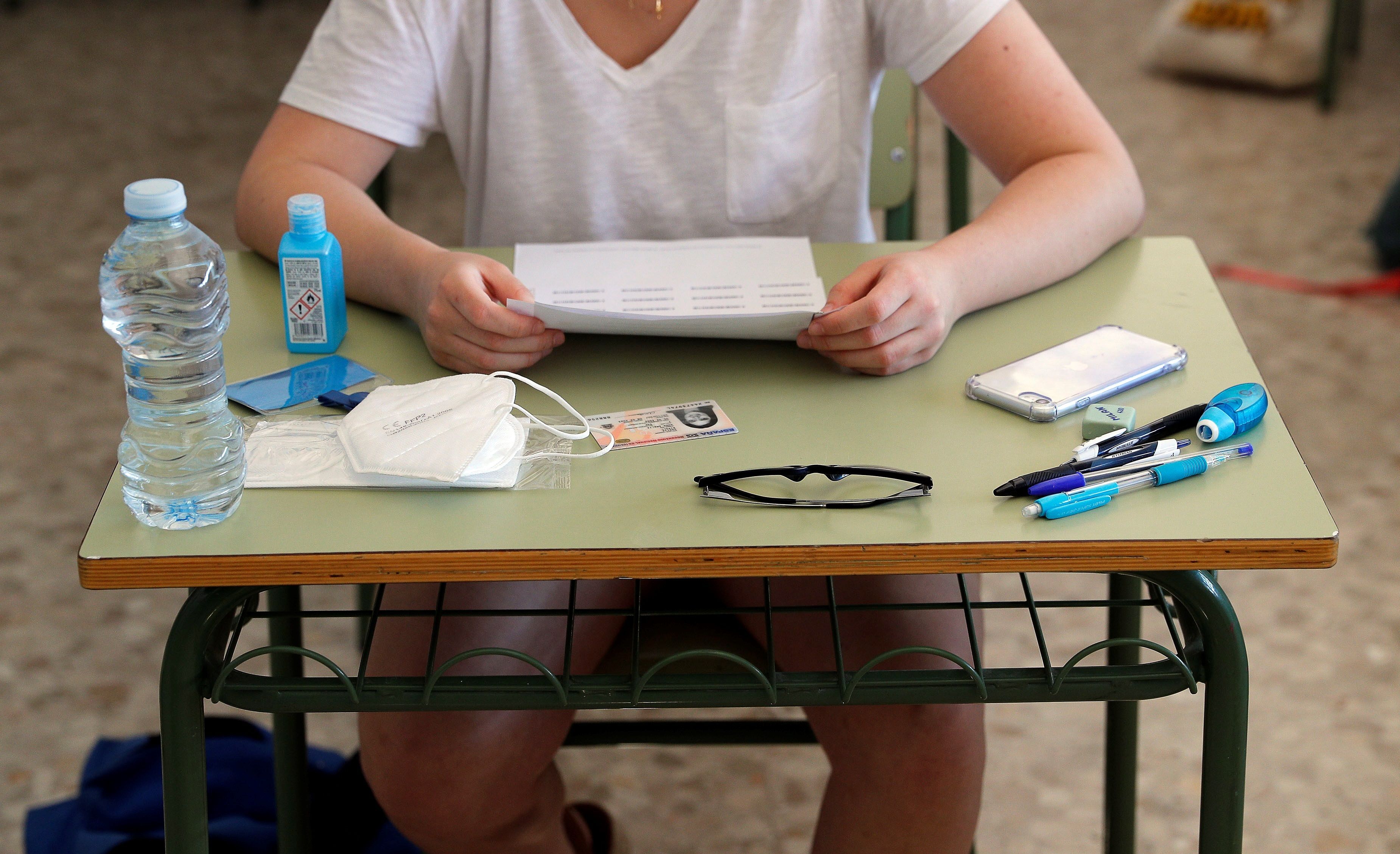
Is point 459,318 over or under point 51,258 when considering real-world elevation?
over

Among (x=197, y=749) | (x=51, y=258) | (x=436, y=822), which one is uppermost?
(x=197, y=749)

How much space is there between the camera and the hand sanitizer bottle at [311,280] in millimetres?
1031

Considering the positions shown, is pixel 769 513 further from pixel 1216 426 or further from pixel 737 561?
pixel 1216 426

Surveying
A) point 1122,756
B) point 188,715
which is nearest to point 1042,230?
point 1122,756

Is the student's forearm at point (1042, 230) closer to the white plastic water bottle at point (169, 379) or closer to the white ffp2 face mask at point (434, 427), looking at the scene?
the white ffp2 face mask at point (434, 427)

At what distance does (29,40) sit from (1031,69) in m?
4.17

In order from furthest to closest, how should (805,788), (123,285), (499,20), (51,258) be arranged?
(51,258), (805,788), (499,20), (123,285)

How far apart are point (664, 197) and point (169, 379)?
2.13 feet

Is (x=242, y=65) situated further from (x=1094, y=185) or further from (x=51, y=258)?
(x=1094, y=185)

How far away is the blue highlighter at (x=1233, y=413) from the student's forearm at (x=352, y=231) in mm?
586

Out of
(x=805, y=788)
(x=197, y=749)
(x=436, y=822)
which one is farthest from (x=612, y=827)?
(x=197, y=749)

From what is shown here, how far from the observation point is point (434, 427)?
89cm

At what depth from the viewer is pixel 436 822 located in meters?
1.10

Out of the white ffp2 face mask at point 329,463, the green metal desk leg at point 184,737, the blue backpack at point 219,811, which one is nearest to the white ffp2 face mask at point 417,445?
the white ffp2 face mask at point 329,463
